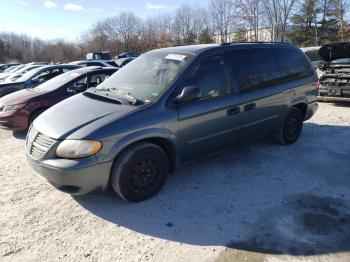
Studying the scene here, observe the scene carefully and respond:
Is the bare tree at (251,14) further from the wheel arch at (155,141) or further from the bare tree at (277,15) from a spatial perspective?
the wheel arch at (155,141)

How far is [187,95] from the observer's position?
4.02 metres

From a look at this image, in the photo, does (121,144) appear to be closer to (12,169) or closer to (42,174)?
(42,174)

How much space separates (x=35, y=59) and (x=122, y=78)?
6602 cm

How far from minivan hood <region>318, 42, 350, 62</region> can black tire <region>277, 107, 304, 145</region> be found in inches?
177

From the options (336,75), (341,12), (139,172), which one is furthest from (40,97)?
(341,12)

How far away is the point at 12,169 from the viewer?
5266 mm

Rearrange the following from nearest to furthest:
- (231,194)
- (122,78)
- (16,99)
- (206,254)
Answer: (206,254) < (231,194) < (122,78) < (16,99)

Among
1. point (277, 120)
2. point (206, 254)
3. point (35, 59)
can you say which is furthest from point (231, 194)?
point (35, 59)

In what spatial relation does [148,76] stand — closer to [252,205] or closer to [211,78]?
[211,78]

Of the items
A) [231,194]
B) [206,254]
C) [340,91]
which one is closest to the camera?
[206,254]

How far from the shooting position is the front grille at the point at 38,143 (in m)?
3.71

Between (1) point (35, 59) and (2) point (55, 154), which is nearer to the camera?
(2) point (55, 154)

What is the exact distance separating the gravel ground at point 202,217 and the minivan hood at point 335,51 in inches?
209

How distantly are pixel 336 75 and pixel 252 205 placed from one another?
667 centimetres
